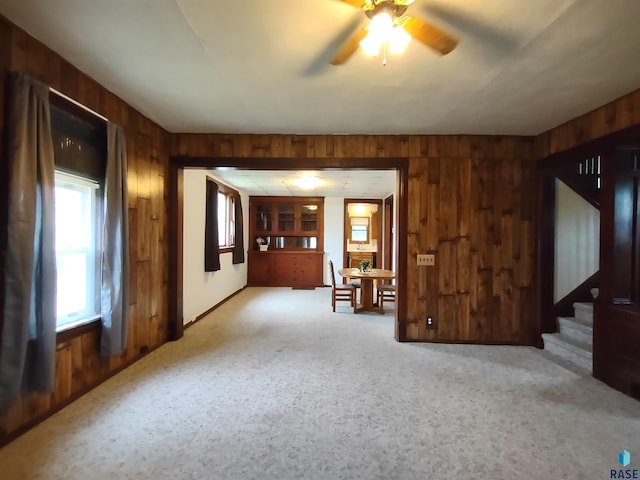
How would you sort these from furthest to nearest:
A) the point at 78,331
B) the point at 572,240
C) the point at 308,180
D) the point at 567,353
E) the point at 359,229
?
1. the point at 359,229
2. the point at 308,180
3. the point at 572,240
4. the point at 567,353
5. the point at 78,331

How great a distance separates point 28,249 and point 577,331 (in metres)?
4.85

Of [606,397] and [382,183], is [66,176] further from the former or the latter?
[382,183]

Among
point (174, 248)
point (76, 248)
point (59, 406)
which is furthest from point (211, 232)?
point (59, 406)

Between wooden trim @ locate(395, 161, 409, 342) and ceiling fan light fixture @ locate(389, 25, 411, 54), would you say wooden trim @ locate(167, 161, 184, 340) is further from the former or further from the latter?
ceiling fan light fixture @ locate(389, 25, 411, 54)

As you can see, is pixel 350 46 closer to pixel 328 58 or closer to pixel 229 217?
pixel 328 58

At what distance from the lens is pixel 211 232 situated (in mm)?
5273

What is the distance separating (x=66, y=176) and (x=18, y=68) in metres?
0.75

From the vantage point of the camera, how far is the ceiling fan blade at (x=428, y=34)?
5.28 ft

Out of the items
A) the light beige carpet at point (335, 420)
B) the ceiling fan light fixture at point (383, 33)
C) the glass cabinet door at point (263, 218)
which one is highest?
the ceiling fan light fixture at point (383, 33)

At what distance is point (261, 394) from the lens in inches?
101

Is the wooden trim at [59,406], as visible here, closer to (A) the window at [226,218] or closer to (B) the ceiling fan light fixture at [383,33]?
(B) the ceiling fan light fixture at [383,33]

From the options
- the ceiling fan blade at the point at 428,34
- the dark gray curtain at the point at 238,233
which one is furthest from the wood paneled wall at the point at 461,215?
the dark gray curtain at the point at 238,233

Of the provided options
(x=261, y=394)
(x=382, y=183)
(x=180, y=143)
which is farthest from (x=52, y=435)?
(x=382, y=183)

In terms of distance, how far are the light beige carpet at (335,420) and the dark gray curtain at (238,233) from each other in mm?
3564
